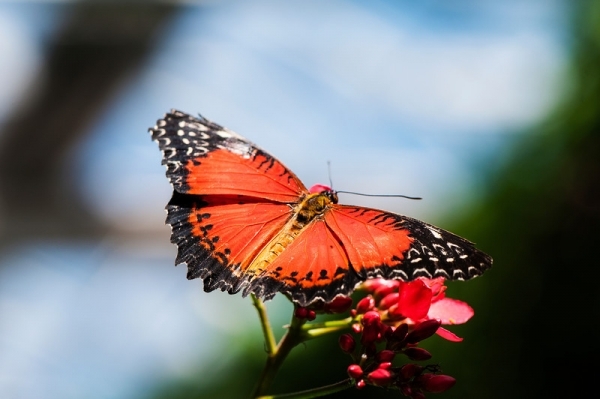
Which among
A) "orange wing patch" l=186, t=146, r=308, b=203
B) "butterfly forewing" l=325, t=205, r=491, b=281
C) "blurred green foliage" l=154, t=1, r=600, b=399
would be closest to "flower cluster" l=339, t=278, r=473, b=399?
"butterfly forewing" l=325, t=205, r=491, b=281

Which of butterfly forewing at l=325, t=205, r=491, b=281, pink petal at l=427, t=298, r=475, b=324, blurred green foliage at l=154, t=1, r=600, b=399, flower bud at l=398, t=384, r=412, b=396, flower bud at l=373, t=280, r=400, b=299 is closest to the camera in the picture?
butterfly forewing at l=325, t=205, r=491, b=281

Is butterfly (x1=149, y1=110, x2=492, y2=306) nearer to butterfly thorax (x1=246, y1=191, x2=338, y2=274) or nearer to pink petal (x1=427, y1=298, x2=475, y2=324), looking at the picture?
butterfly thorax (x1=246, y1=191, x2=338, y2=274)

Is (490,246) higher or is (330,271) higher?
(330,271)

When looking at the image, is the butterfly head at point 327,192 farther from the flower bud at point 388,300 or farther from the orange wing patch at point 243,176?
the flower bud at point 388,300

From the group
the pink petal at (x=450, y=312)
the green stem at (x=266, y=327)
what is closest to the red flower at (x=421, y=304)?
the pink petal at (x=450, y=312)

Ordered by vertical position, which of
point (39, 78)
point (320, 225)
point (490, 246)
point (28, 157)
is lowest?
point (490, 246)

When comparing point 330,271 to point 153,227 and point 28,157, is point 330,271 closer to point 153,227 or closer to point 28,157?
point 28,157

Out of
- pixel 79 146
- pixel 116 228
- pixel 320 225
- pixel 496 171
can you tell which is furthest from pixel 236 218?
pixel 116 228

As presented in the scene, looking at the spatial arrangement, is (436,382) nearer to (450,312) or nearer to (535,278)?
(450,312)

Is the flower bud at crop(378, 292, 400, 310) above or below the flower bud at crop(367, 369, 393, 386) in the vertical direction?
above
